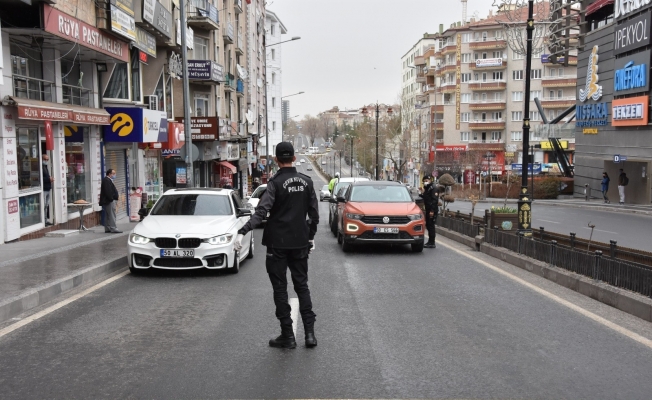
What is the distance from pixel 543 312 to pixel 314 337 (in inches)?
130

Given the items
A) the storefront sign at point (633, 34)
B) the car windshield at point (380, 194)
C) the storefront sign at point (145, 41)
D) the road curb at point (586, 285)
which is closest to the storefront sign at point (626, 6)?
the storefront sign at point (633, 34)

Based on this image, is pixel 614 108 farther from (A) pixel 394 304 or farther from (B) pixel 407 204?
(A) pixel 394 304

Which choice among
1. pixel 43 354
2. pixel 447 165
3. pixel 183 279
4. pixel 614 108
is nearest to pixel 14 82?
pixel 183 279

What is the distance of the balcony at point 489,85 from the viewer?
3287 inches

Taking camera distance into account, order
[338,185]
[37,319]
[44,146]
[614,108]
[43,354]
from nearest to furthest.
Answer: [43,354]
[37,319]
[44,146]
[338,185]
[614,108]

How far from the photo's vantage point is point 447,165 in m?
80.8

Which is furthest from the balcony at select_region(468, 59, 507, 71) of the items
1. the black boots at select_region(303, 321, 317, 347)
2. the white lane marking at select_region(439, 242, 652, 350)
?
the black boots at select_region(303, 321, 317, 347)

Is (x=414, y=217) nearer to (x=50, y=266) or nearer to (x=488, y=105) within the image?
(x=50, y=266)

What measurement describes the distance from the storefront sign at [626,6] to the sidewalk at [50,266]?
32.5 m

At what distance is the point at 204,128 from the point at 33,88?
18366 mm

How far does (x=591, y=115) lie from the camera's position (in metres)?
45.3

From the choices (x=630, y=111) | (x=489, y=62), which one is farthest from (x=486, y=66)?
(x=630, y=111)

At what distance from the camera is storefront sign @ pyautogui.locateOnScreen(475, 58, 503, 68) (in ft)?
271

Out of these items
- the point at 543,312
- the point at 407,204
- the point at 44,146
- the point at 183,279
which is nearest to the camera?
the point at 543,312
